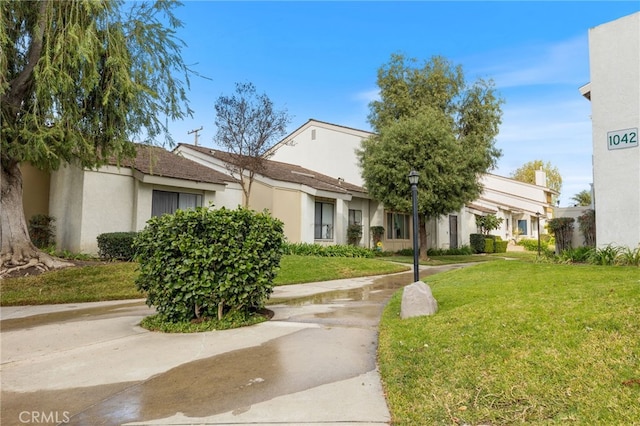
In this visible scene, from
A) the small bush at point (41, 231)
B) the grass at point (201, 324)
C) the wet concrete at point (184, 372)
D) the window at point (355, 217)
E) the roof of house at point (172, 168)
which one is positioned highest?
the roof of house at point (172, 168)

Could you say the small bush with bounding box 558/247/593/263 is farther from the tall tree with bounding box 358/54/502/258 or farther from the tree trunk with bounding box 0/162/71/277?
the tree trunk with bounding box 0/162/71/277

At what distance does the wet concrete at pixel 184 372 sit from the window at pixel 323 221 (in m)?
14.2

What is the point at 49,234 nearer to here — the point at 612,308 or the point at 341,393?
the point at 341,393

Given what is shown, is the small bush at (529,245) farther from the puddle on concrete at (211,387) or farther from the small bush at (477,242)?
the puddle on concrete at (211,387)

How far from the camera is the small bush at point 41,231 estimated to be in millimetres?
15375

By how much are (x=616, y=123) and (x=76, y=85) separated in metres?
14.5

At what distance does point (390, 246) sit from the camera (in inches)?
990

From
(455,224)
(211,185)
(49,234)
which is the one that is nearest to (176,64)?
(211,185)

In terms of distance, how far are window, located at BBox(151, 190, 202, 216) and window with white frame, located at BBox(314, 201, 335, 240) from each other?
6.29m

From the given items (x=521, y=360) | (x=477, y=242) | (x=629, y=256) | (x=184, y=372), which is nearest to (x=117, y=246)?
(x=184, y=372)

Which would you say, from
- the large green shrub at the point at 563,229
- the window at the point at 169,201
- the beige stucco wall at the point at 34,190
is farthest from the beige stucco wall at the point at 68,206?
the large green shrub at the point at 563,229

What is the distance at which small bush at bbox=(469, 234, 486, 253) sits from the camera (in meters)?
29.7

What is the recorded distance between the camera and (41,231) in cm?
1549

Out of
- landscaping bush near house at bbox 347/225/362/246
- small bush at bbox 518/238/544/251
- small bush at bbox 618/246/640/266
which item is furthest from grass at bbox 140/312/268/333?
small bush at bbox 518/238/544/251
